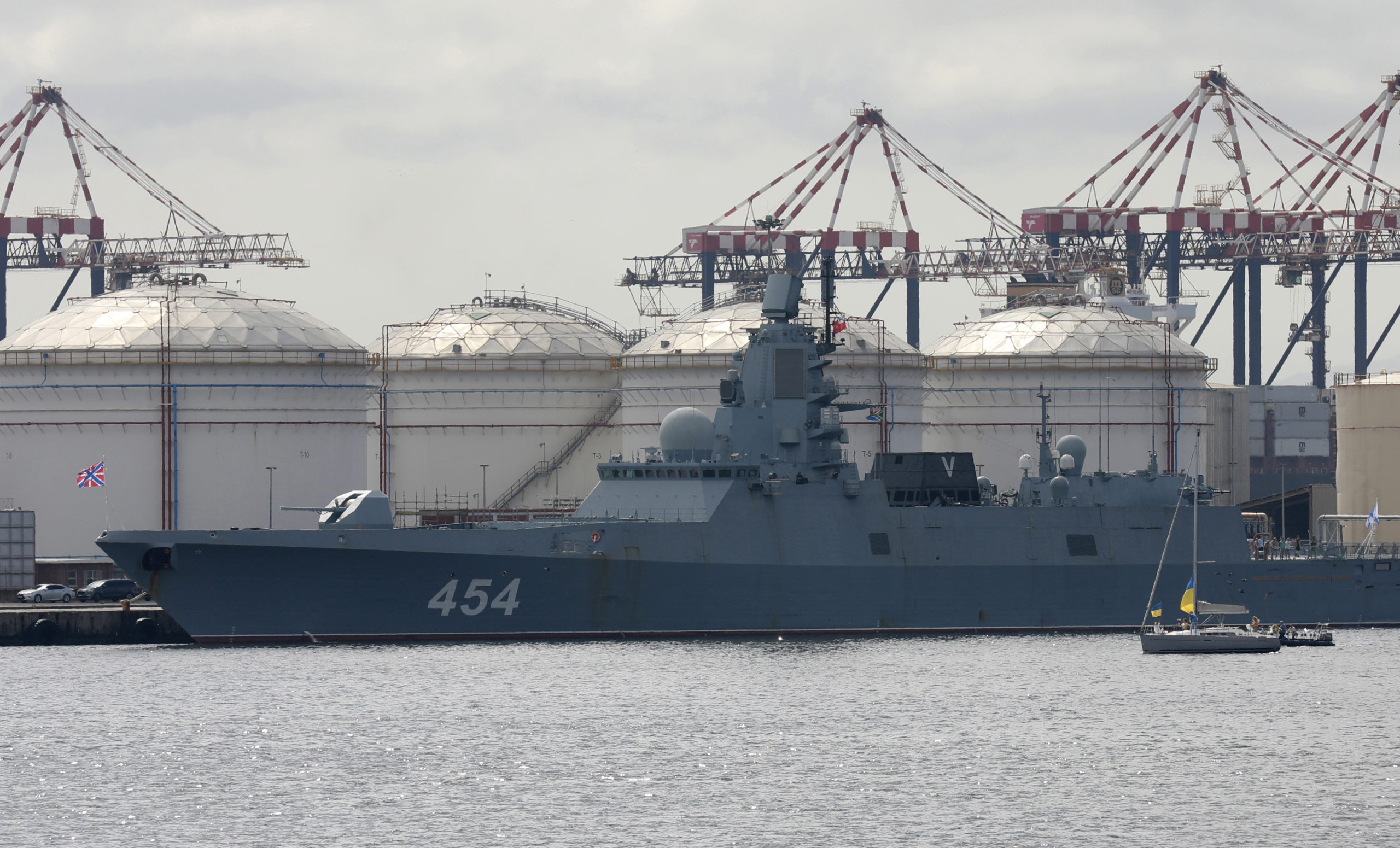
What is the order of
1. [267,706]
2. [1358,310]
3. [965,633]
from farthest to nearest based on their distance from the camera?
[1358,310] → [965,633] → [267,706]

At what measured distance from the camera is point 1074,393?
2682 inches

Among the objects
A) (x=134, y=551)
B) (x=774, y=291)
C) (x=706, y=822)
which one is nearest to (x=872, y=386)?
(x=774, y=291)

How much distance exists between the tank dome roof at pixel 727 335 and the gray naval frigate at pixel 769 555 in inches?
489

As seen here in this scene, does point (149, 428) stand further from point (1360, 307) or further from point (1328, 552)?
point (1360, 307)

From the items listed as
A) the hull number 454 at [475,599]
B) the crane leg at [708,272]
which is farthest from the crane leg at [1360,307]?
the hull number 454 at [475,599]

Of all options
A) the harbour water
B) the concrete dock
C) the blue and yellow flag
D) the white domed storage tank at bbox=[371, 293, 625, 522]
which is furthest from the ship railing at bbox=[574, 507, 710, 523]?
the white domed storage tank at bbox=[371, 293, 625, 522]

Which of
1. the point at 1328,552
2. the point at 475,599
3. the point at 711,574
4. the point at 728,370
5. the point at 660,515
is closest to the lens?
the point at 475,599

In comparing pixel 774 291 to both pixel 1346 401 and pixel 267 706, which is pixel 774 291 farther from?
pixel 1346 401

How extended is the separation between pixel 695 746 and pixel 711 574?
1328 cm

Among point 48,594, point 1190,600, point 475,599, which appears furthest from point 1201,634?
point 48,594

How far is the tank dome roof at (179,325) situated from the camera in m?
60.5

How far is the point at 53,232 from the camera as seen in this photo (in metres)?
96.8

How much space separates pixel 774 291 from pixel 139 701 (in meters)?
19.6

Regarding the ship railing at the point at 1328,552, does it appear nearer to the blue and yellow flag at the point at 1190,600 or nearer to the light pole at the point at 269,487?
the blue and yellow flag at the point at 1190,600
